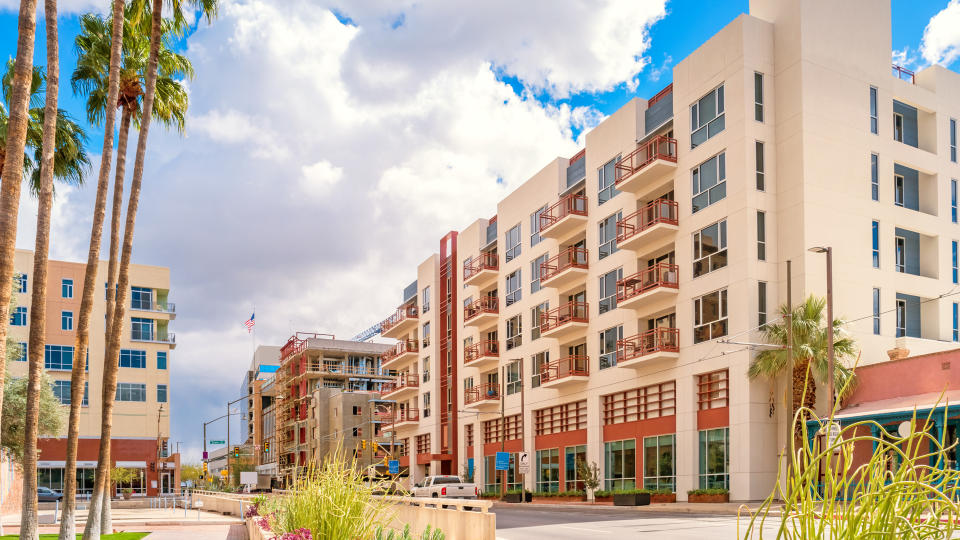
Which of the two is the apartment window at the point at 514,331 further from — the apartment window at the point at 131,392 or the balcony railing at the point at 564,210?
the apartment window at the point at 131,392

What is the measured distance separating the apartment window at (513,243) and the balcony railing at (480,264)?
60.0 inches

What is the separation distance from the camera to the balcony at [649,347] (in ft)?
133

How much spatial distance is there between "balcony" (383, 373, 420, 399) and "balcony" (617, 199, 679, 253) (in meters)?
36.6

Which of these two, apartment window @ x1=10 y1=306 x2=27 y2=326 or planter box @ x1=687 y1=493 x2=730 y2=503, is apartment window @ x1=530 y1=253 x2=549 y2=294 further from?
apartment window @ x1=10 y1=306 x2=27 y2=326

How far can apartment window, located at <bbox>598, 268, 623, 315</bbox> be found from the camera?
155 ft

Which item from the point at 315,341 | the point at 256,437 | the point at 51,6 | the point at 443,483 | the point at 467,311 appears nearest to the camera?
the point at 51,6

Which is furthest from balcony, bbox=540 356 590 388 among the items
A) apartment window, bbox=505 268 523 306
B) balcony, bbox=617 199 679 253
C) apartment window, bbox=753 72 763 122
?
apartment window, bbox=753 72 763 122

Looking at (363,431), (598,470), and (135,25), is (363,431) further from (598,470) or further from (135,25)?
(135,25)

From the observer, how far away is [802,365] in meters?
34.8

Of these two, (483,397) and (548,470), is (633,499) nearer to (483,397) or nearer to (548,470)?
(548,470)

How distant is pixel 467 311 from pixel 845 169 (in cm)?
3404

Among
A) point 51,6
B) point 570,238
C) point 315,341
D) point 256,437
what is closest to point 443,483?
point 570,238

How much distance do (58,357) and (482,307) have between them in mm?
44909

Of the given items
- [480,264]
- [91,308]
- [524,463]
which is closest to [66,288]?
[480,264]
